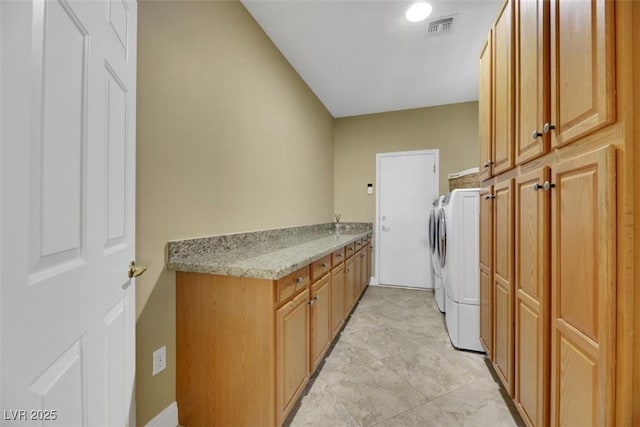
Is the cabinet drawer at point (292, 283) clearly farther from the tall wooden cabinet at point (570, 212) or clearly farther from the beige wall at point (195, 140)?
the tall wooden cabinet at point (570, 212)

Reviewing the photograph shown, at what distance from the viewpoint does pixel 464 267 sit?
7.19 ft

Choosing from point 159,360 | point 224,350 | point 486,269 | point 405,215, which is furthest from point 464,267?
point 159,360

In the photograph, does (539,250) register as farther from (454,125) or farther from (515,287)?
(454,125)

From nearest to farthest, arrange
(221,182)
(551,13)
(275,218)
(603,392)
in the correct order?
Result: (603,392)
(551,13)
(221,182)
(275,218)

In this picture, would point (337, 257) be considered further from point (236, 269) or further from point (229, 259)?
point (236, 269)

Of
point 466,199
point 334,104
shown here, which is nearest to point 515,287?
point 466,199

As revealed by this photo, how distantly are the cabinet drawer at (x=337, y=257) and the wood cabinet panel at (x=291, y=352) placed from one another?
55 cm

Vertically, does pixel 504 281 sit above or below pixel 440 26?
below

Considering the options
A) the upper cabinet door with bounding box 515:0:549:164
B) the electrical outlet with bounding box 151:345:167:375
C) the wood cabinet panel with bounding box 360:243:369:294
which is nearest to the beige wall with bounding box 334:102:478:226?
the wood cabinet panel with bounding box 360:243:369:294

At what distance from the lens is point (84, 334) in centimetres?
→ 68

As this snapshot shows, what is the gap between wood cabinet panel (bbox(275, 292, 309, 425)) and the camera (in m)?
1.24

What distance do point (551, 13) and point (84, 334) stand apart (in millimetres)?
1871

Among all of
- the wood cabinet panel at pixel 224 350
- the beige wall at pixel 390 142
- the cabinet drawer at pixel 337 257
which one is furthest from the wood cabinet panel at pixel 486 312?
the beige wall at pixel 390 142

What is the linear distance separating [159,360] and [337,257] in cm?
134
